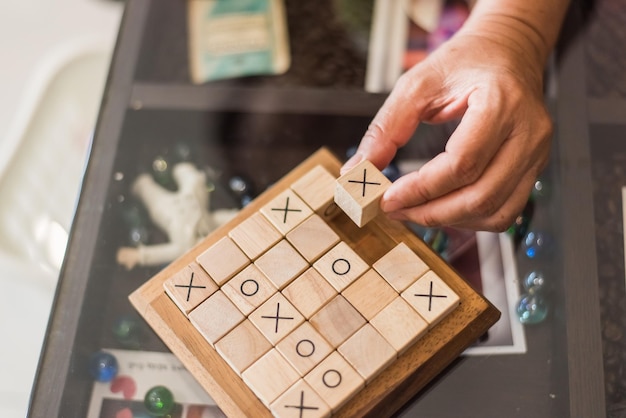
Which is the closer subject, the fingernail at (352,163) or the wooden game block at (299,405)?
the wooden game block at (299,405)

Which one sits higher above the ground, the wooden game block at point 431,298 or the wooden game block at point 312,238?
the wooden game block at point 312,238

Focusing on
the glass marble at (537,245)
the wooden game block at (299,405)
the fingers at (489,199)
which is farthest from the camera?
the glass marble at (537,245)

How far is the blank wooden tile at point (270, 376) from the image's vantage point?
0.64 metres

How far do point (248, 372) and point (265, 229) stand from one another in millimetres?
149

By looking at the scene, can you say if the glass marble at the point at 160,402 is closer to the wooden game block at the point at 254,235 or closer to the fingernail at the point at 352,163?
the wooden game block at the point at 254,235

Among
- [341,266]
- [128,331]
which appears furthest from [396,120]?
[128,331]

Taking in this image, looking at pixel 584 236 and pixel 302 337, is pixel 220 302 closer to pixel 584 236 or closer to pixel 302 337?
pixel 302 337

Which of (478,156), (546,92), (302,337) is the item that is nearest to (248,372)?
(302,337)

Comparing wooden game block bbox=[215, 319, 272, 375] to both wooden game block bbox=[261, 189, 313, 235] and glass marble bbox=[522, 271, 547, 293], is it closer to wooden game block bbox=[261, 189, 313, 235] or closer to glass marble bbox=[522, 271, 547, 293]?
wooden game block bbox=[261, 189, 313, 235]

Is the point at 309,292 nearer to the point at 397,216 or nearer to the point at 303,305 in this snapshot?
the point at 303,305

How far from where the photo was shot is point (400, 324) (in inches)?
26.2

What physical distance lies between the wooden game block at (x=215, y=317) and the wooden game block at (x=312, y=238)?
89 millimetres

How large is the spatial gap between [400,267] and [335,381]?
13 cm

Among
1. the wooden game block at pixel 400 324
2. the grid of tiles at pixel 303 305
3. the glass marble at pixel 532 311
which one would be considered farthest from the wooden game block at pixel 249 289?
the glass marble at pixel 532 311
